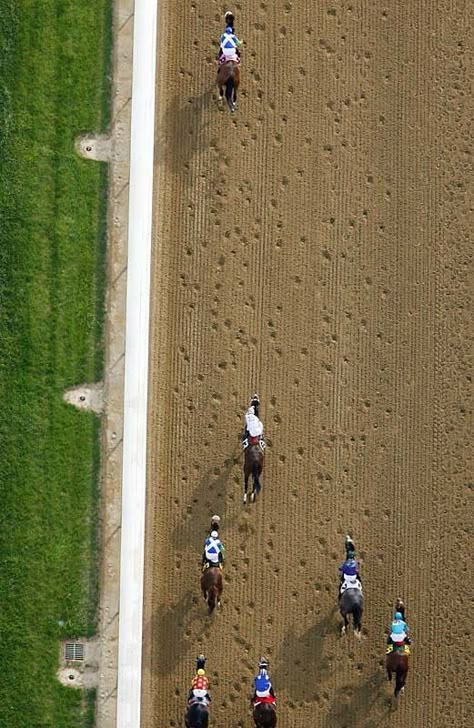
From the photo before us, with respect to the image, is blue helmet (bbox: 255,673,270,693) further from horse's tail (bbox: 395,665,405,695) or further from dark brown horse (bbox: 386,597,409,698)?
horse's tail (bbox: 395,665,405,695)

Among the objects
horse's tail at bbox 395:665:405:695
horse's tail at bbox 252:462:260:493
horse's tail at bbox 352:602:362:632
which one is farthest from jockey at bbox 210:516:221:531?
horse's tail at bbox 395:665:405:695

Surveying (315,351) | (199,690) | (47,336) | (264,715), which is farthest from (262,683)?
(47,336)

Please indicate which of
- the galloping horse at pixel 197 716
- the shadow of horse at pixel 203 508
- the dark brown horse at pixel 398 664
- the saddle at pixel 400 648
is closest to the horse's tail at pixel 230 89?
the shadow of horse at pixel 203 508

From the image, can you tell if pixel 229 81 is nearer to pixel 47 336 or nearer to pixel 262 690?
pixel 47 336

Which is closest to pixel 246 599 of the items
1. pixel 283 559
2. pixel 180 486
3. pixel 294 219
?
pixel 283 559

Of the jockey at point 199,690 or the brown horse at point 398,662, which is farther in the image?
the brown horse at point 398,662

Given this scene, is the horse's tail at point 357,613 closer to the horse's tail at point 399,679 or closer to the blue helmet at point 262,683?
the horse's tail at point 399,679
